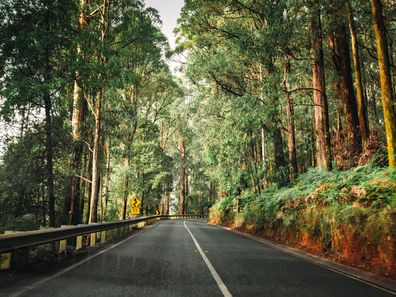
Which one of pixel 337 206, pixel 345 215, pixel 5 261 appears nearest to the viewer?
pixel 5 261

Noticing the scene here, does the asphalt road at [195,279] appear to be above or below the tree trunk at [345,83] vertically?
below

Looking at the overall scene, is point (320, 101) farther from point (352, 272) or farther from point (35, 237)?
point (35, 237)

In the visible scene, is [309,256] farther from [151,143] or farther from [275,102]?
[151,143]

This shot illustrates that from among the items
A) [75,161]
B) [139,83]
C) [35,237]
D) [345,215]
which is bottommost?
[35,237]

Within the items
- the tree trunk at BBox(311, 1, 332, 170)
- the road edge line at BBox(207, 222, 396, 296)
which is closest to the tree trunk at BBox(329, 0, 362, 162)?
the tree trunk at BBox(311, 1, 332, 170)

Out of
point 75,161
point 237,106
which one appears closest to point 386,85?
point 237,106

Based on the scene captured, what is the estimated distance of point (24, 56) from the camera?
12.5 m

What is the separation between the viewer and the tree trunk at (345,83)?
46.3ft

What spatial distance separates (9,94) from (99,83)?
3759mm

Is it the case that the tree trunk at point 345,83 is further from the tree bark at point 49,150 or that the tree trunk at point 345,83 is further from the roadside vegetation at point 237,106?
the tree bark at point 49,150

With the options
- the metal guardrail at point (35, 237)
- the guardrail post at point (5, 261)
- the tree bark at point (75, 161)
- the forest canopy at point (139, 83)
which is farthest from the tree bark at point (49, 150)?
the guardrail post at point (5, 261)

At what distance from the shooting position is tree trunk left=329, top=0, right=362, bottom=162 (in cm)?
1412

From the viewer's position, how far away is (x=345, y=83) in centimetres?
1532

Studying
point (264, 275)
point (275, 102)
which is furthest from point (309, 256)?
point (275, 102)
